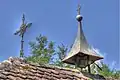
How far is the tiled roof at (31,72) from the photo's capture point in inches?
300

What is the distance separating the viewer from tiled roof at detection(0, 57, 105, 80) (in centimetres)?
761

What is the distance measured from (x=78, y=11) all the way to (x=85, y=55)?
4.76ft

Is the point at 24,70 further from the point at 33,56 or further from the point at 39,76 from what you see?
the point at 33,56

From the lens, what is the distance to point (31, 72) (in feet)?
26.1

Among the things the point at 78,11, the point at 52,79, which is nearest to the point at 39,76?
the point at 52,79

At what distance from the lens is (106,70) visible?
22.9 meters

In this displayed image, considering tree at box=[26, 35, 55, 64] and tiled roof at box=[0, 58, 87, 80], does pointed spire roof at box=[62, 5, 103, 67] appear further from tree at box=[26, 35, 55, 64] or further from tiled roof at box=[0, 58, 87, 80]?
tree at box=[26, 35, 55, 64]

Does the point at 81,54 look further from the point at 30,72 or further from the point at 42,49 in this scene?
the point at 42,49

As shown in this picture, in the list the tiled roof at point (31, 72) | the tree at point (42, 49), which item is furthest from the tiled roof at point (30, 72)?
the tree at point (42, 49)

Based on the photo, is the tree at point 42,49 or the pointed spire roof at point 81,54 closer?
the pointed spire roof at point 81,54

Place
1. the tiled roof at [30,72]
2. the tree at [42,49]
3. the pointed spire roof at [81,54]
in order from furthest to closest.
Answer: the tree at [42,49] → the pointed spire roof at [81,54] → the tiled roof at [30,72]

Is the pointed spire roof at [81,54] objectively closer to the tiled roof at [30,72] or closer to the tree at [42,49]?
the tiled roof at [30,72]

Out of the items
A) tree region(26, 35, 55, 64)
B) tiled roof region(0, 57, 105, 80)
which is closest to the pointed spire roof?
tiled roof region(0, 57, 105, 80)

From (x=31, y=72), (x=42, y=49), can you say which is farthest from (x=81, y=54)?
(x=42, y=49)
